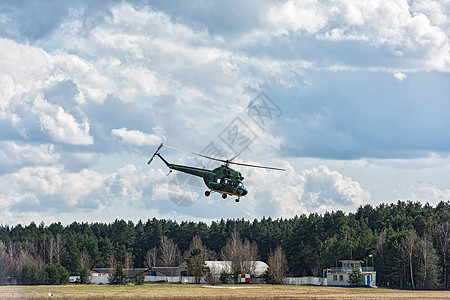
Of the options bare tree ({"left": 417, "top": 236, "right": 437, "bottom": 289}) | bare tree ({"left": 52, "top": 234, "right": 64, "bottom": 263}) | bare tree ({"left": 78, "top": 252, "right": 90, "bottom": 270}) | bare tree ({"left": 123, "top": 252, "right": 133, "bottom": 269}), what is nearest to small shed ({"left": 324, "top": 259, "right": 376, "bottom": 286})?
bare tree ({"left": 417, "top": 236, "right": 437, "bottom": 289})

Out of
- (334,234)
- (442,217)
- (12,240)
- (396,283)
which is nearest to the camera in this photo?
(396,283)

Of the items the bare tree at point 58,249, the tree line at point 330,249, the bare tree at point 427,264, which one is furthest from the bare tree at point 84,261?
the bare tree at point 427,264

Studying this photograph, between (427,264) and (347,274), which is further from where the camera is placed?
(347,274)

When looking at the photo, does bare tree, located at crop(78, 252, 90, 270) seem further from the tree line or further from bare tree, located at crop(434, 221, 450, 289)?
bare tree, located at crop(434, 221, 450, 289)

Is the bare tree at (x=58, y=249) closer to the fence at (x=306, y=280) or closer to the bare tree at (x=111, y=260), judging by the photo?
the bare tree at (x=111, y=260)

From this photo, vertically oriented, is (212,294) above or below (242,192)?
below

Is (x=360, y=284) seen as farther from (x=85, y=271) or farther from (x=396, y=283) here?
(x=85, y=271)

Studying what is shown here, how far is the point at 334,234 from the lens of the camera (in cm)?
15888

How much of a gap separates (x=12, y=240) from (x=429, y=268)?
128702mm

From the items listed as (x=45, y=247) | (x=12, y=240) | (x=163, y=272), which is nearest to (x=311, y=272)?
(x=163, y=272)

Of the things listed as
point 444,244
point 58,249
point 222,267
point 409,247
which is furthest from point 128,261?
point 444,244

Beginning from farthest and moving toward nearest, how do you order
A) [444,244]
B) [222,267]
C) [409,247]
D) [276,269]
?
[222,267], [276,269], [444,244], [409,247]

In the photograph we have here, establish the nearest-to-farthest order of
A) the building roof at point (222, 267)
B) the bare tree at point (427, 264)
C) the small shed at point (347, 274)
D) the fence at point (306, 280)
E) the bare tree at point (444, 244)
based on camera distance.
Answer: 1. the bare tree at point (427, 264)
2. the small shed at point (347, 274)
3. the bare tree at point (444, 244)
4. the fence at point (306, 280)
5. the building roof at point (222, 267)

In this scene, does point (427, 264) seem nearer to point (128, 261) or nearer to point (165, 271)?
point (165, 271)
